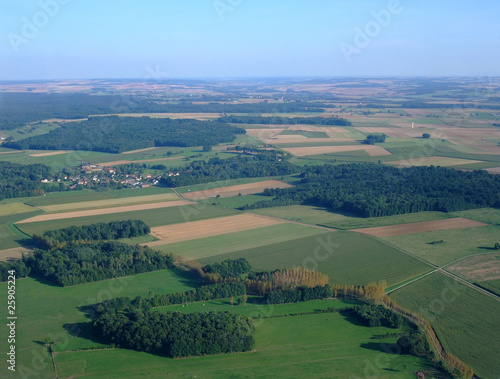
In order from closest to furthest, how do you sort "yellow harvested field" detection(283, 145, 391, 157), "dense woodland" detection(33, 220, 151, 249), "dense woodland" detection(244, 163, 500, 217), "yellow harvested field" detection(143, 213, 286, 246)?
1. "dense woodland" detection(33, 220, 151, 249)
2. "yellow harvested field" detection(143, 213, 286, 246)
3. "dense woodland" detection(244, 163, 500, 217)
4. "yellow harvested field" detection(283, 145, 391, 157)

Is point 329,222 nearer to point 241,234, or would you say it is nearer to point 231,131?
point 241,234

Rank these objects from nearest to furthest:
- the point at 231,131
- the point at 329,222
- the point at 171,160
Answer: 1. the point at 329,222
2. the point at 171,160
3. the point at 231,131

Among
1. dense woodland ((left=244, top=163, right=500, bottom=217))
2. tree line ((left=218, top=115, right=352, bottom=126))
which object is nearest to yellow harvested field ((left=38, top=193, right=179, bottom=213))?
dense woodland ((left=244, top=163, right=500, bottom=217))

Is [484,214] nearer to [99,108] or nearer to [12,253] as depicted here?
[12,253]

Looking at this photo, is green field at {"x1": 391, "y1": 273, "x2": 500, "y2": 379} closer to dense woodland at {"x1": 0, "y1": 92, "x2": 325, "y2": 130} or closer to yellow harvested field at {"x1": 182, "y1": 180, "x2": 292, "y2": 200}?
yellow harvested field at {"x1": 182, "y1": 180, "x2": 292, "y2": 200}

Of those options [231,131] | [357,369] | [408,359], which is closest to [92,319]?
[357,369]

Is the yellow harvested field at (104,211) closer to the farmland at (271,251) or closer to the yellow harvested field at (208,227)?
the farmland at (271,251)
